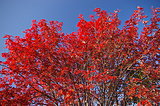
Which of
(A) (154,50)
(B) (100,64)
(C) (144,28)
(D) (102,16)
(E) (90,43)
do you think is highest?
(D) (102,16)

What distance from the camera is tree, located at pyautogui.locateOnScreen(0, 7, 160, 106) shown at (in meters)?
7.53

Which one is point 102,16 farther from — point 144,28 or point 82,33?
point 144,28

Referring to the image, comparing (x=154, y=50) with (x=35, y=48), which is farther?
(x=154, y=50)

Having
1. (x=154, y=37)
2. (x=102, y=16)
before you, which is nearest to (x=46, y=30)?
(x=102, y=16)

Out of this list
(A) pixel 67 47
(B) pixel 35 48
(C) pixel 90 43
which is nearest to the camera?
(B) pixel 35 48

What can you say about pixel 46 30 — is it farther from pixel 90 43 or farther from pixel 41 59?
pixel 90 43

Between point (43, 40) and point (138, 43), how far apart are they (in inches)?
283

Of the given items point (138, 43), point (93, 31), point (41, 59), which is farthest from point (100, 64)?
point (41, 59)

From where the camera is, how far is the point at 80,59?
8477 millimetres

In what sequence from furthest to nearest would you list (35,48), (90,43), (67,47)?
(67,47)
(90,43)
(35,48)

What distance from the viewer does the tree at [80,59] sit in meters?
7.53

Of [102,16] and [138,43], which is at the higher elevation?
[102,16]

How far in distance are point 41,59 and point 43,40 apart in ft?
4.46

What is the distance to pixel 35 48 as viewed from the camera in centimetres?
753
